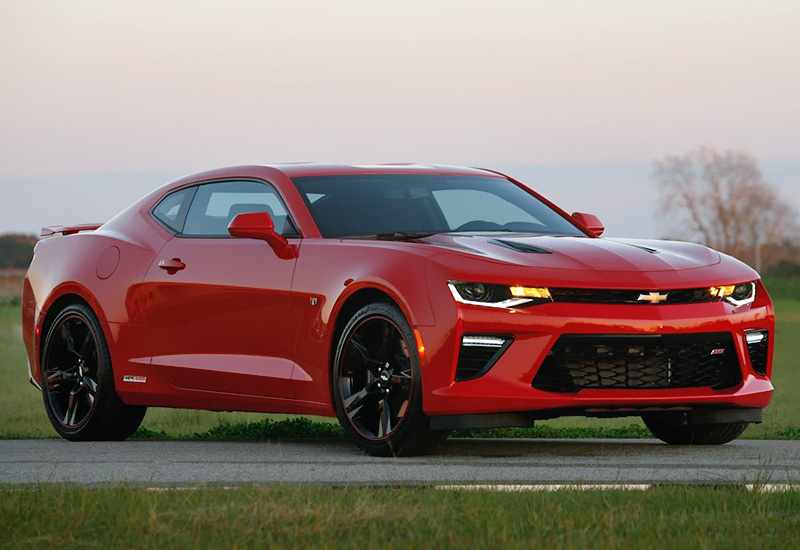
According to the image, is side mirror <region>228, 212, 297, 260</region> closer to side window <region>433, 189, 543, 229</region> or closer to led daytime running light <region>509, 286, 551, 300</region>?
side window <region>433, 189, 543, 229</region>

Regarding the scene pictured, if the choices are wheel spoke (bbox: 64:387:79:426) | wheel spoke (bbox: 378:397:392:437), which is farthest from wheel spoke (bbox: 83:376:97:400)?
wheel spoke (bbox: 378:397:392:437)

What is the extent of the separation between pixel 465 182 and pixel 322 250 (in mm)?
1490

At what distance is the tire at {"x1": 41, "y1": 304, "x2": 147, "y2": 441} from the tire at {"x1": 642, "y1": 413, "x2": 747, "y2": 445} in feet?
10.9

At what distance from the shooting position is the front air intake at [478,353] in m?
7.24

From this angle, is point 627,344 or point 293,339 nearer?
point 627,344

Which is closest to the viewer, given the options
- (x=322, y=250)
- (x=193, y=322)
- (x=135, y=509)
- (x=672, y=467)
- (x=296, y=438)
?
(x=135, y=509)

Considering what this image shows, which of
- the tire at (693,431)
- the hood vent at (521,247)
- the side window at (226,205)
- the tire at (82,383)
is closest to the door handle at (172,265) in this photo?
the side window at (226,205)

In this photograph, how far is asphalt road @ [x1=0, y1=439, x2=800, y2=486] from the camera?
6.34 meters

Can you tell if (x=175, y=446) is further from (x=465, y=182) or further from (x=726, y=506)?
(x=726, y=506)

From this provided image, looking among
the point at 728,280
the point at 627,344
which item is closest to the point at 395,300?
the point at 627,344

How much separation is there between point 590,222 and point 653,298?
186 cm

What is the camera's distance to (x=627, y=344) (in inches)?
290

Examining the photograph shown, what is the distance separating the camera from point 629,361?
24.4 ft

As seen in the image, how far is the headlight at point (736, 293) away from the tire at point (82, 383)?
3914 millimetres
